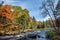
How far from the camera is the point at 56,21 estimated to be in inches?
644

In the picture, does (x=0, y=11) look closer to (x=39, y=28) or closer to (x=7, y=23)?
(x=7, y=23)

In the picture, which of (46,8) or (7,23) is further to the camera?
(7,23)

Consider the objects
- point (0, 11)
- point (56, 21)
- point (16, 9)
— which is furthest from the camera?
point (16, 9)

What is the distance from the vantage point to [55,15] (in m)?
15.6

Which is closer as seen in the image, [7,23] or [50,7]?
[50,7]

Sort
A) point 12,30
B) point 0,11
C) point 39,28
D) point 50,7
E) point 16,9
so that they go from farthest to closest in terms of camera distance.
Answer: point 39,28, point 16,9, point 12,30, point 0,11, point 50,7

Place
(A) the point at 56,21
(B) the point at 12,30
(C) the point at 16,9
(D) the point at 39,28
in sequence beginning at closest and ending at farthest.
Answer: (A) the point at 56,21, (B) the point at 12,30, (C) the point at 16,9, (D) the point at 39,28

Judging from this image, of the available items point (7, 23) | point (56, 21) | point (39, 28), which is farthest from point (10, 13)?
point (39, 28)

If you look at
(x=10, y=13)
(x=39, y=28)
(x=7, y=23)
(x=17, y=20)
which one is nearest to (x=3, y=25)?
(x=7, y=23)

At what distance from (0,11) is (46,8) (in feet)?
33.1

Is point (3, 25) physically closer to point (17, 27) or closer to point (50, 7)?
point (17, 27)

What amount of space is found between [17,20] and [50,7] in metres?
13.4

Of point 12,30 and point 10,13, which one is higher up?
point 10,13

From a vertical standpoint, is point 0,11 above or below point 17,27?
above
